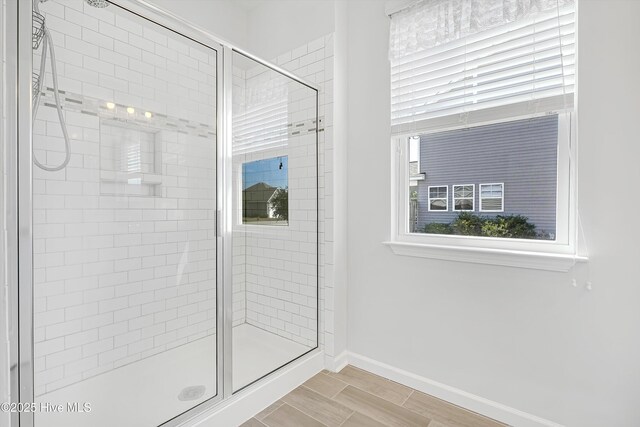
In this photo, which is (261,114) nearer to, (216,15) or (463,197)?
(216,15)

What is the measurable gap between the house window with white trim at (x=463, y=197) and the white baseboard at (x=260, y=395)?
136cm

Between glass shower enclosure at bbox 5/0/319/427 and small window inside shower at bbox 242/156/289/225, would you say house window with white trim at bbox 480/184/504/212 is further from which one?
small window inside shower at bbox 242/156/289/225

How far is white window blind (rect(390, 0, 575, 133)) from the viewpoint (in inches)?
58.6

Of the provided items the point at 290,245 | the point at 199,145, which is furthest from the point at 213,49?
the point at 290,245

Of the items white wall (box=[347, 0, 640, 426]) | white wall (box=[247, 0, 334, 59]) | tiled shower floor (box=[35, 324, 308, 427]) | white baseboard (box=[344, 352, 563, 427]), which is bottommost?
white baseboard (box=[344, 352, 563, 427])

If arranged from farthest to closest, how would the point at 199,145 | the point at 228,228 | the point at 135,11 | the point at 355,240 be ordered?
the point at 355,240
the point at 199,145
the point at 228,228
the point at 135,11

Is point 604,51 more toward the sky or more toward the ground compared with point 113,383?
more toward the sky

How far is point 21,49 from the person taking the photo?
1050 mm

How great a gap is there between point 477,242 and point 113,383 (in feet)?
7.44

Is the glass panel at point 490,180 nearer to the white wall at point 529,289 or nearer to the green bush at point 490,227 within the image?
the green bush at point 490,227

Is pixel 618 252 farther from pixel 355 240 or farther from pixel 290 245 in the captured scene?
pixel 290 245

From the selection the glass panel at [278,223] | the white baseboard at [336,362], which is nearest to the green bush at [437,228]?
the glass panel at [278,223]

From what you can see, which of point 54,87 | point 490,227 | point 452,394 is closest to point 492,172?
point 490,227

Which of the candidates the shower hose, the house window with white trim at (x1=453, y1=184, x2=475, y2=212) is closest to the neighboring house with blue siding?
the house window with white trim at (x1=453, y1=184, x2=475, y2=212)
